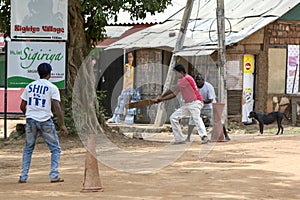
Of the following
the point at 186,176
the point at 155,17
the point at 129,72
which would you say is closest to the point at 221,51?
the point at 129,72

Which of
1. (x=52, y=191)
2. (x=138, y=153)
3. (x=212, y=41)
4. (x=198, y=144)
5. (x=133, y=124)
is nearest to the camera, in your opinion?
(x=52, y=191)

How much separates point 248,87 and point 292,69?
1.64 metres

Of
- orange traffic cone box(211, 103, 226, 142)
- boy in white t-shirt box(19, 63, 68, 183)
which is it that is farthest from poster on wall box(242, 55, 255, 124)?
boy in white t-shirt box(19, 63, 68, 183)

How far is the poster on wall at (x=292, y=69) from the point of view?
23703mm

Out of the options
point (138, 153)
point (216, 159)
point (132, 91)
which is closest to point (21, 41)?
point (138, 153)

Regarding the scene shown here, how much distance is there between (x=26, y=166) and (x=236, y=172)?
3173 millimetres

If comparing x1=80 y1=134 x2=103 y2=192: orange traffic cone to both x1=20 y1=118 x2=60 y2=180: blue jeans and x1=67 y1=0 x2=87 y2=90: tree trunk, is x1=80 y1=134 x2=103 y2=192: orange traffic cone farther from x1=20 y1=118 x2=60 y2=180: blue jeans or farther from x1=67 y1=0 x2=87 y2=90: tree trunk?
x1=67 y1=0 x2=87 y2=90: tree trunk

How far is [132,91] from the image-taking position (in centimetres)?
2538

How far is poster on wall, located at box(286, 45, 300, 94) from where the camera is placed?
77.8 feet

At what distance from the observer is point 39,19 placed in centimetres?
1659

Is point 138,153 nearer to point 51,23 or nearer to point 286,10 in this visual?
point 51,23

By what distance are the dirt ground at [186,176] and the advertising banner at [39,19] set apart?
8.46ft

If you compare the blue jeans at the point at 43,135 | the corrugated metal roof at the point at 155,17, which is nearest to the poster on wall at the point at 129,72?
the corrugated metal roof at the point at 155,17

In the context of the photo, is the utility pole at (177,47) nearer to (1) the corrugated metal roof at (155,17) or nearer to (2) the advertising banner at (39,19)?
(2) the advertising banner at (39,19)
